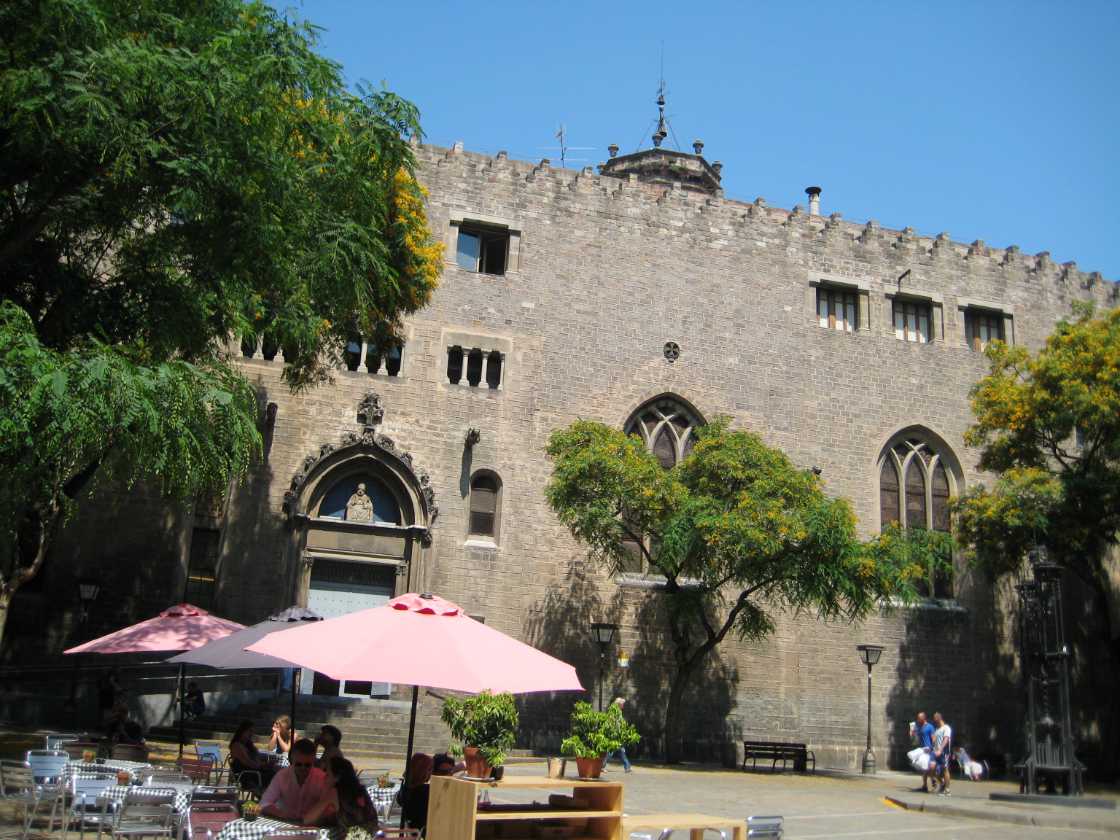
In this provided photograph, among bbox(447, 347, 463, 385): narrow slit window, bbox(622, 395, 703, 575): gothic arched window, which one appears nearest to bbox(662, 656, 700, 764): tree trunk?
bbox(622, 395, 703, 575): gothic arched window

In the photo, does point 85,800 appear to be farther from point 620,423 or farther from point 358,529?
point 620,423

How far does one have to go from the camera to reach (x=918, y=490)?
26859 mm

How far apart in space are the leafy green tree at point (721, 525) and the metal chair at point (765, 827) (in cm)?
1087

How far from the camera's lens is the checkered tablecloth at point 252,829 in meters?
7.21

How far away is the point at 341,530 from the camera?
2236 cm

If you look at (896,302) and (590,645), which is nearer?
(590,645)

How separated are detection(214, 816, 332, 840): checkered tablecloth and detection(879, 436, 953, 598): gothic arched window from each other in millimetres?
21246

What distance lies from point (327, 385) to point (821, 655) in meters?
12.6

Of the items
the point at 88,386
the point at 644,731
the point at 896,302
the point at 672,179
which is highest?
the point at 672,179

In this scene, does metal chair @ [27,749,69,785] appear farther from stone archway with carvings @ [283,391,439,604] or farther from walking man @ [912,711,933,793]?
walking man @ [912,711,933,793]

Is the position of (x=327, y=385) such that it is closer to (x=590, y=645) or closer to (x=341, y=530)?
(x=341, y=530)

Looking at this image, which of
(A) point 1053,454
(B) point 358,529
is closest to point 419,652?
(B) point 358,529

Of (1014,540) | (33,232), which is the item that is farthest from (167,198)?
(1014,540)

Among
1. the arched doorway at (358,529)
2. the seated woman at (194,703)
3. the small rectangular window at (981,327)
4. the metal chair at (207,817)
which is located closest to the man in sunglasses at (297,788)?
the metal chair at (207,817)
